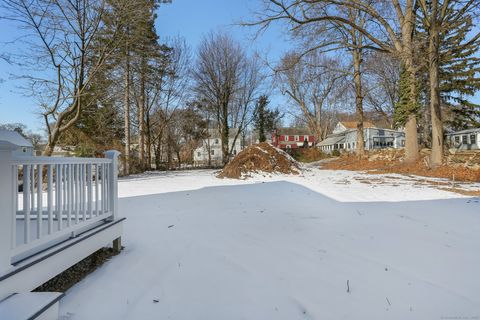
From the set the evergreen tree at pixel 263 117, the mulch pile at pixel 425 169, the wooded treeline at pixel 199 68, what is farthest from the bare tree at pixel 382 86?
the evergreen tree at pixel 263 117

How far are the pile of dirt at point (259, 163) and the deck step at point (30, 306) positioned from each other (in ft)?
26.3

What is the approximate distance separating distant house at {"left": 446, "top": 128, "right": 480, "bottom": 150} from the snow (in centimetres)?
2183

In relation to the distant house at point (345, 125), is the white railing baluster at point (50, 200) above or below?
below

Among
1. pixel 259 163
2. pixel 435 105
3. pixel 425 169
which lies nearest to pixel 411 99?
pixel 435 105

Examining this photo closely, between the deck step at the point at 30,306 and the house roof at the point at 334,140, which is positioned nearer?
the deck step at the point at 30,306

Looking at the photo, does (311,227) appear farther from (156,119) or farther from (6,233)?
(156,119)

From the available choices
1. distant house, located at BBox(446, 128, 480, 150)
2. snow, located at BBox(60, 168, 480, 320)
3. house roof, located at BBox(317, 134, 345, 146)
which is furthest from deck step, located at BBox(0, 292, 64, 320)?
house roof, located at BBox(317, 134, 345, 146)

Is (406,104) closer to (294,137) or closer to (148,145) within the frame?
(148,145)

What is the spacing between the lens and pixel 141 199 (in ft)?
18.5

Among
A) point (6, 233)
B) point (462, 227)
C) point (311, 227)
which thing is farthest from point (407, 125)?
point (6, 233)

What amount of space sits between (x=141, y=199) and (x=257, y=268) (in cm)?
414

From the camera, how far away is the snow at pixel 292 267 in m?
1.68

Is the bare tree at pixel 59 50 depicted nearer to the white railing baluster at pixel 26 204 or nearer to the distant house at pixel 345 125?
the white railing baluster at pixel 26 204

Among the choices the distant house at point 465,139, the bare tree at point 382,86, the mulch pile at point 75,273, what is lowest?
the mulch pile at point 75,273
